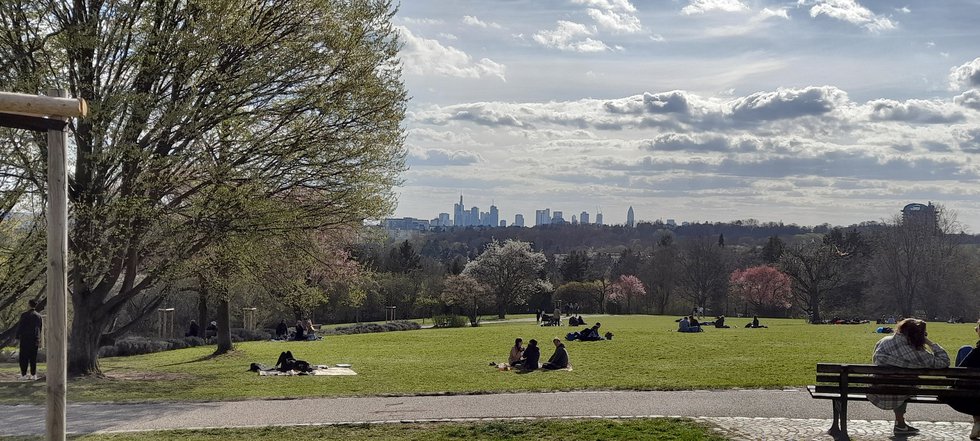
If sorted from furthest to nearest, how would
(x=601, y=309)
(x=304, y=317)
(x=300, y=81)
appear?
1. (x=601, y=309)
2. (x=304, y=317)
3. (x=300, y=81)

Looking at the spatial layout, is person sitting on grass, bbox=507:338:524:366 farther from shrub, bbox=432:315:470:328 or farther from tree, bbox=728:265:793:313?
tree, bbox=728:265:793:313

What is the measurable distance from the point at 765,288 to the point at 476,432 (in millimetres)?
74316

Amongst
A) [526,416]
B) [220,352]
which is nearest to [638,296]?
[220,352]

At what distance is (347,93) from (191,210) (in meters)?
4.73

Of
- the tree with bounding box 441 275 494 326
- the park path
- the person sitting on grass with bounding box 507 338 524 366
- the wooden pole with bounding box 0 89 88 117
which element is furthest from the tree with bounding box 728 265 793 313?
the wooden pole with bounding box 0 89 88 117

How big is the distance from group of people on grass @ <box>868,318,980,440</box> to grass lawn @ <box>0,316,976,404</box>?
14.5 ft

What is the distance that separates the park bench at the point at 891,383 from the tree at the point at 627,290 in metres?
73.3

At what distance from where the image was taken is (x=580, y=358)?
23609 millimetres

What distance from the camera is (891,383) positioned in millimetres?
11078

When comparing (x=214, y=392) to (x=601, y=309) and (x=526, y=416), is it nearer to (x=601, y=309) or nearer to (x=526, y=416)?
(x=526, y=416)

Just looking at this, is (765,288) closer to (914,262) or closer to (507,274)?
(914,262)

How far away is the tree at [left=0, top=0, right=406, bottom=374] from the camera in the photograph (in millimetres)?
17391

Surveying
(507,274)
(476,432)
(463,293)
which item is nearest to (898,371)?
(476,432)

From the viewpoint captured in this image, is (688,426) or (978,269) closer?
(688,426)
